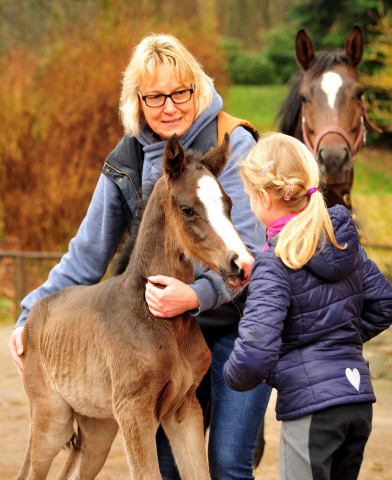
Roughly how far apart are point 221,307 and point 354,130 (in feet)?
7.67

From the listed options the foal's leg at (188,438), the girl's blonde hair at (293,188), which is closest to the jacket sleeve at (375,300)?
the girl's blonde hair at (293,188)

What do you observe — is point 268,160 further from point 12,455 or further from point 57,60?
point 57,60

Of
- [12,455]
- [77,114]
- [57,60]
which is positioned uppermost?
[57,60]

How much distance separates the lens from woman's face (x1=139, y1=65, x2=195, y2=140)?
287 centimetres

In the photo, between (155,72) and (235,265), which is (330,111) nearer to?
(155,72)

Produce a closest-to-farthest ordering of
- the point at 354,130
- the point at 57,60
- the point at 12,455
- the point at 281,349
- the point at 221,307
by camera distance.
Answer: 1. the point at 281,349
2. the point at 221,307
3. the point at 354,130
4. the point at 12,455
5. the point at 57,60

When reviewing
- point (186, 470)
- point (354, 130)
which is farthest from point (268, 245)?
point (354, 130)

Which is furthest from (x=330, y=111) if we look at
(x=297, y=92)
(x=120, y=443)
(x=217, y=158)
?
(x=120, y=443)

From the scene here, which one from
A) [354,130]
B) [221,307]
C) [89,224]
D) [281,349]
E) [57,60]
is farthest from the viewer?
[57,60]

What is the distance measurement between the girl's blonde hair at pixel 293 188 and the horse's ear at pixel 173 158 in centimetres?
25

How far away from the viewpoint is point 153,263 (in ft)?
8.69

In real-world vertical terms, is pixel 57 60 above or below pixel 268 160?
below

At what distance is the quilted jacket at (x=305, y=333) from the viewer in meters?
2.22

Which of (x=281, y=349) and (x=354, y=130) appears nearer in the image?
(x=281, y=349)
